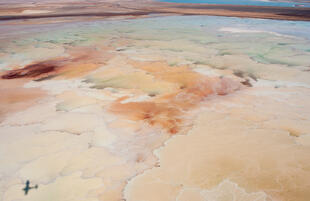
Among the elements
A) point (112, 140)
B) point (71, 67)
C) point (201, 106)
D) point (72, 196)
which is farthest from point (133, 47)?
point (72, 196)

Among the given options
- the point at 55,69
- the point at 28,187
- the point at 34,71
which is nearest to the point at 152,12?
the point at 55,69

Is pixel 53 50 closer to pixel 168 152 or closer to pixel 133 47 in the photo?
pixel 133 47

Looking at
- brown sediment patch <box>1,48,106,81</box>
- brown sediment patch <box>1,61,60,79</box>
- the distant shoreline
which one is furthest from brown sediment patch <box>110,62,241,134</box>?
the distant shoreline

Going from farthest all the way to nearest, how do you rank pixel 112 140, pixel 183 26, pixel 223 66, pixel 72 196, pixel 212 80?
pixel 183 26
pixel 223 66
pixel 212 80
pixel 112 140
pixel 72 196

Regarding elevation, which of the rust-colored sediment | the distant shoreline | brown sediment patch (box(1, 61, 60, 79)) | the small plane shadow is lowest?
the small plane shadow

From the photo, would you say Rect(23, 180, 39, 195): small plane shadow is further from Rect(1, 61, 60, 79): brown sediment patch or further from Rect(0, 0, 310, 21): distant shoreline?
Rect(0, 0, 310, 21): distant shoreline

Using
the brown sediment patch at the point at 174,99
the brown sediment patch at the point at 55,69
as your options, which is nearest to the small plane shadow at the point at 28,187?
the brown sediment patch at the point at 174,99

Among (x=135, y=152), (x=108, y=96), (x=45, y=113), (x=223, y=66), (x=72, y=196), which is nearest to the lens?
(x=72, y=196)

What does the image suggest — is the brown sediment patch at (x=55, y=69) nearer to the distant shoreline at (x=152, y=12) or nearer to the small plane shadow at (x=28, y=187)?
the small plane shadow at (x=28, y=187)

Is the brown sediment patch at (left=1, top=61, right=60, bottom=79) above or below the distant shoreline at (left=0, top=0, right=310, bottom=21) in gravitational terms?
below
